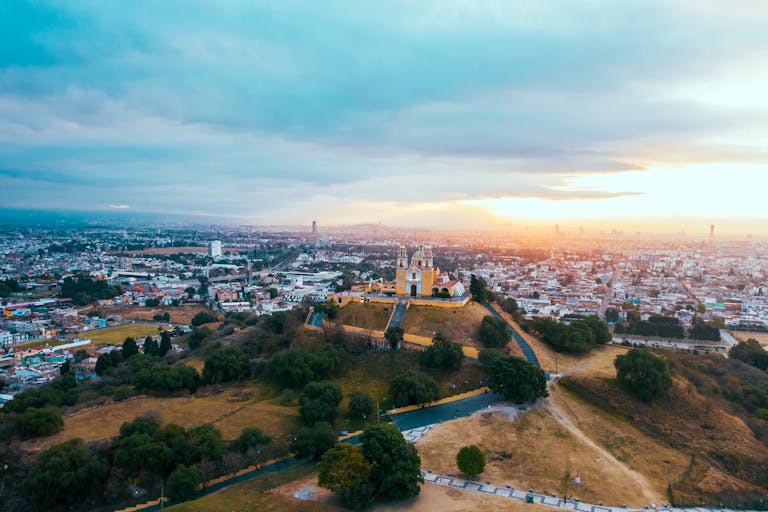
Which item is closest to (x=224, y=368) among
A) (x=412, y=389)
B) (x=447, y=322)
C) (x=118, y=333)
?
(x=412, y=389)

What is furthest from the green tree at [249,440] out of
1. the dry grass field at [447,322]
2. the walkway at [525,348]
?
the walkway at [525,348]

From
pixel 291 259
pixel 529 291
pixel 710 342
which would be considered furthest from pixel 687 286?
pixel 291 259

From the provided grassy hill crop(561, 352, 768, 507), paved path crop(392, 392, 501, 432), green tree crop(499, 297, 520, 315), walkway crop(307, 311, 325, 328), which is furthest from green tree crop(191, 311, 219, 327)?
A: grassy hill crop(561, 352, 768, 507)

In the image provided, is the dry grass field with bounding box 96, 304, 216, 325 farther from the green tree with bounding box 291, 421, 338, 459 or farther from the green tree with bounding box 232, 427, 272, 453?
the green tree with bounding box 291, 421, 338, 459

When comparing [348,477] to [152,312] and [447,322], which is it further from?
[152,312]

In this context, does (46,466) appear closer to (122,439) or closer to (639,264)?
(122,439)

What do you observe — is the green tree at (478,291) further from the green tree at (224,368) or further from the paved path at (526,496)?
the paved path at (526,496)

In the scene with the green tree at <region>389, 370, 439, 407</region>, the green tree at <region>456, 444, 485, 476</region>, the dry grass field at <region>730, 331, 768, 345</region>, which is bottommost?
the dry grass field at <region>730, 331, 768, 345</region>
